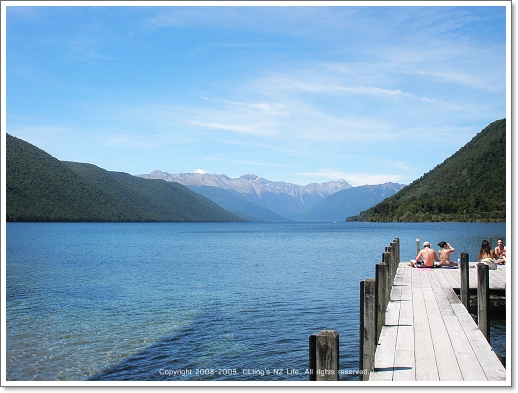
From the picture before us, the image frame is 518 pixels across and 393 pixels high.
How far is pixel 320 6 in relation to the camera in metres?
8.55

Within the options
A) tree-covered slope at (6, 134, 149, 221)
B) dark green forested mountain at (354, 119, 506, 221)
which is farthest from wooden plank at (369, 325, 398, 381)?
tree-covered slope at (6, 134, 149, 221)

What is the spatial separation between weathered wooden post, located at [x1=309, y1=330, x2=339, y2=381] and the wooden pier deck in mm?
2408

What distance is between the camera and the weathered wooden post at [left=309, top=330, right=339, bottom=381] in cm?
509

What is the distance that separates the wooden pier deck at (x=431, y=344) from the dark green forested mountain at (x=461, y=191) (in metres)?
84.6

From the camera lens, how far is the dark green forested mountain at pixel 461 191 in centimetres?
10494

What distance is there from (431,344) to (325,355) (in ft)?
14.6

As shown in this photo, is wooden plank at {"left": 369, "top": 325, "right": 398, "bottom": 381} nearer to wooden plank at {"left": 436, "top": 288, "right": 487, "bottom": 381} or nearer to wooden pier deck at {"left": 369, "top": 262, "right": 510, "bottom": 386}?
wooden pier deck at {"left": 369, "top": 262, "right": 510, "bottom": 386}

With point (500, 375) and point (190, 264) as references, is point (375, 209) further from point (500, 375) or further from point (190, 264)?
point (500, 375)

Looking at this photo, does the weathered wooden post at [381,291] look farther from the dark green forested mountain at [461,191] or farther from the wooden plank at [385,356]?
the dark green forested mountain at [461,191]

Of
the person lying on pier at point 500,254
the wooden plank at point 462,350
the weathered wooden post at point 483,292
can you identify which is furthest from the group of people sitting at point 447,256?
the wooden plank at point 462,350

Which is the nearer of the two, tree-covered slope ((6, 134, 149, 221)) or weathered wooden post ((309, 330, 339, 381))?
weathered wooden post ((309, 330, 339, 381))

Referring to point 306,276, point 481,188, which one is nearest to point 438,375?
point 306,276

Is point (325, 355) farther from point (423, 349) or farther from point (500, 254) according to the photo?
point (500, 254)

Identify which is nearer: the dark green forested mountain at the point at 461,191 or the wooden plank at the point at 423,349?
the wooden plank at the point at 423,349
